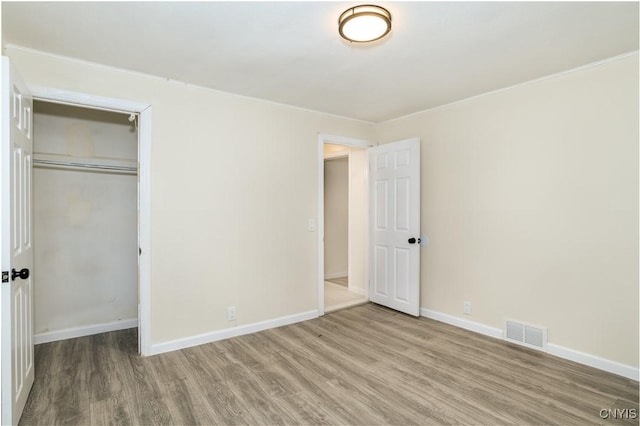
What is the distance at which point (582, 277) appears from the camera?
286 cm

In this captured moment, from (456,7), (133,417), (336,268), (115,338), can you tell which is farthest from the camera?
(336,268)

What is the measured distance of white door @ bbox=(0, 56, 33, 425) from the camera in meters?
1.86

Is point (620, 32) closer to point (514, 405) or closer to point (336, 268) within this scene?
point (514, 405)

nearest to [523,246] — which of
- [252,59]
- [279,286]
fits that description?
[279,286]

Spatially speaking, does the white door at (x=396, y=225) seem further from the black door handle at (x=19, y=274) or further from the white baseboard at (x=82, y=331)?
the black door handle at (x=19, y=274)

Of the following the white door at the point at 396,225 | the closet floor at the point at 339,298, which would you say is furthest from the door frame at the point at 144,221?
the white door at the point at 396,225

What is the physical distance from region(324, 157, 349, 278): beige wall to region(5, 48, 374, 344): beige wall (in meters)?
2.36

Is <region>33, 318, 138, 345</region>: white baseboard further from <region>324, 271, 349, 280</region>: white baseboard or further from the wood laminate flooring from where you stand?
<region>324, 271, 349, 280</region>: white baseboard

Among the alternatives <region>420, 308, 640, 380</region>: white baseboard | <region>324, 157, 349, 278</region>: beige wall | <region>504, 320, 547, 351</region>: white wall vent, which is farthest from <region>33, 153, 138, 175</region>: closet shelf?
<region>504, 320, 547, 351</region>: white wall vent

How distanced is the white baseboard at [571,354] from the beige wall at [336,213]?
2.90 m

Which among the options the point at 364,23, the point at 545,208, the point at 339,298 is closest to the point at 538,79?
the point at 545,208

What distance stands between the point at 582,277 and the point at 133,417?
3.61 meters

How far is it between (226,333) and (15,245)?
1.98 m

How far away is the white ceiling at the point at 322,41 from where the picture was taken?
6.54ft
